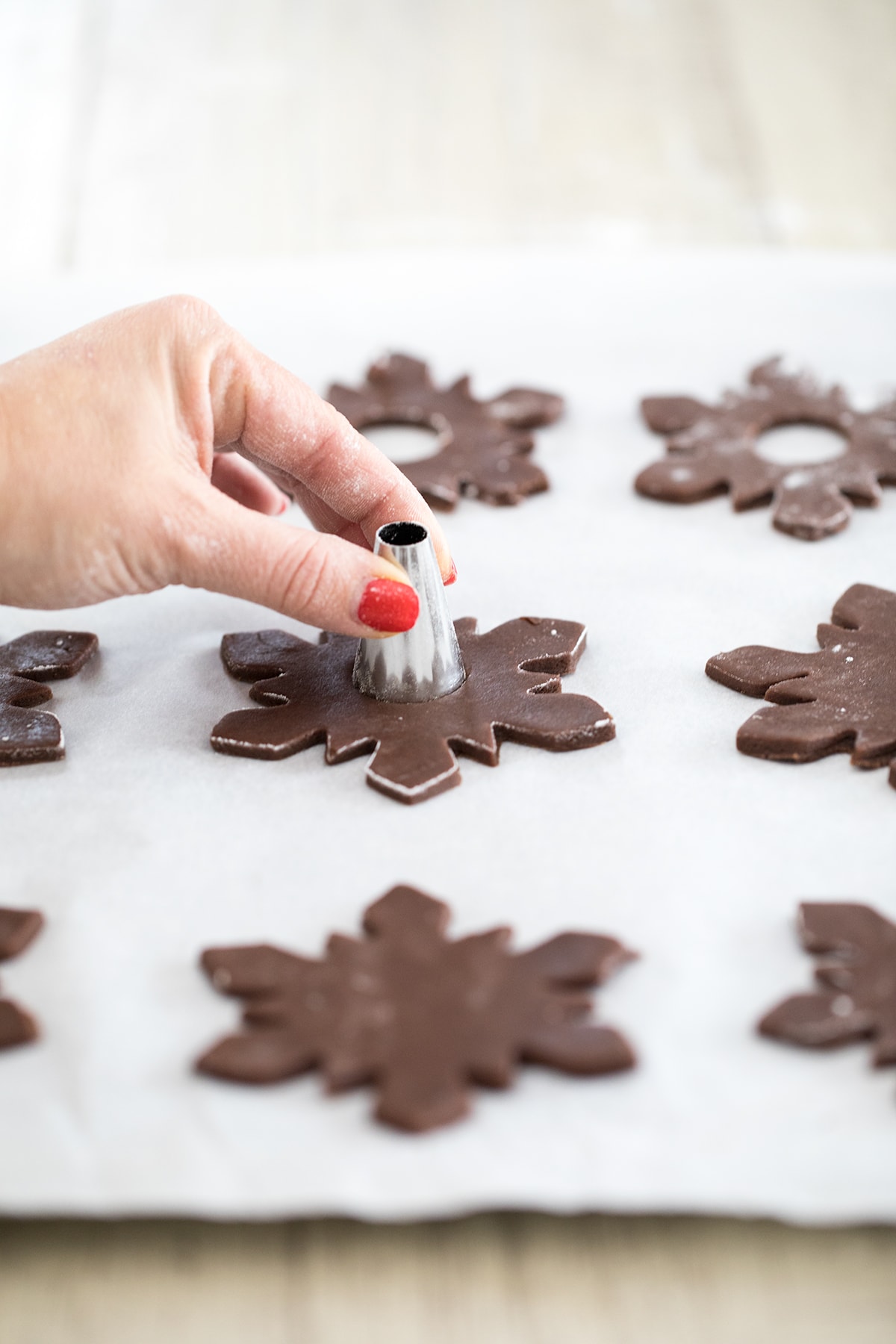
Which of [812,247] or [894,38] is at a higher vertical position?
[894,38]

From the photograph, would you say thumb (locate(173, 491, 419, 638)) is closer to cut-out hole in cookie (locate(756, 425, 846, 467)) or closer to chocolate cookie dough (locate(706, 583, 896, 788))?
chocolate cookie dough (locate(706, 583, 896, 788))

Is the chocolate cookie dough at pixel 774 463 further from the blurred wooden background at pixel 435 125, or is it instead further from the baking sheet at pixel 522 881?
the blurred wooden background at pixel 435 125

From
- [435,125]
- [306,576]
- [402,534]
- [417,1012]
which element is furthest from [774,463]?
[435,125]

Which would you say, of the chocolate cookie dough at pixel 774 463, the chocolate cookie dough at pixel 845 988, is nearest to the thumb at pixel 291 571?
the chocolate cookie dough at pixel 845 988

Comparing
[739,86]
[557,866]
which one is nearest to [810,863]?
[557,866]

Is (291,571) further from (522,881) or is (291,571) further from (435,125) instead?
(435,125)

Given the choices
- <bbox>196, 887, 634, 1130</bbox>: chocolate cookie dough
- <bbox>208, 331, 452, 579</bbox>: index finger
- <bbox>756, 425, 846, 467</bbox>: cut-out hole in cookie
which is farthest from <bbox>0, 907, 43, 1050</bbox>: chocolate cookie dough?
<bbox>756, 425, 846, 467</bbox>: cut-out hole in cookie

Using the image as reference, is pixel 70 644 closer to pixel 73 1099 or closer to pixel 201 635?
pixel 201 635
